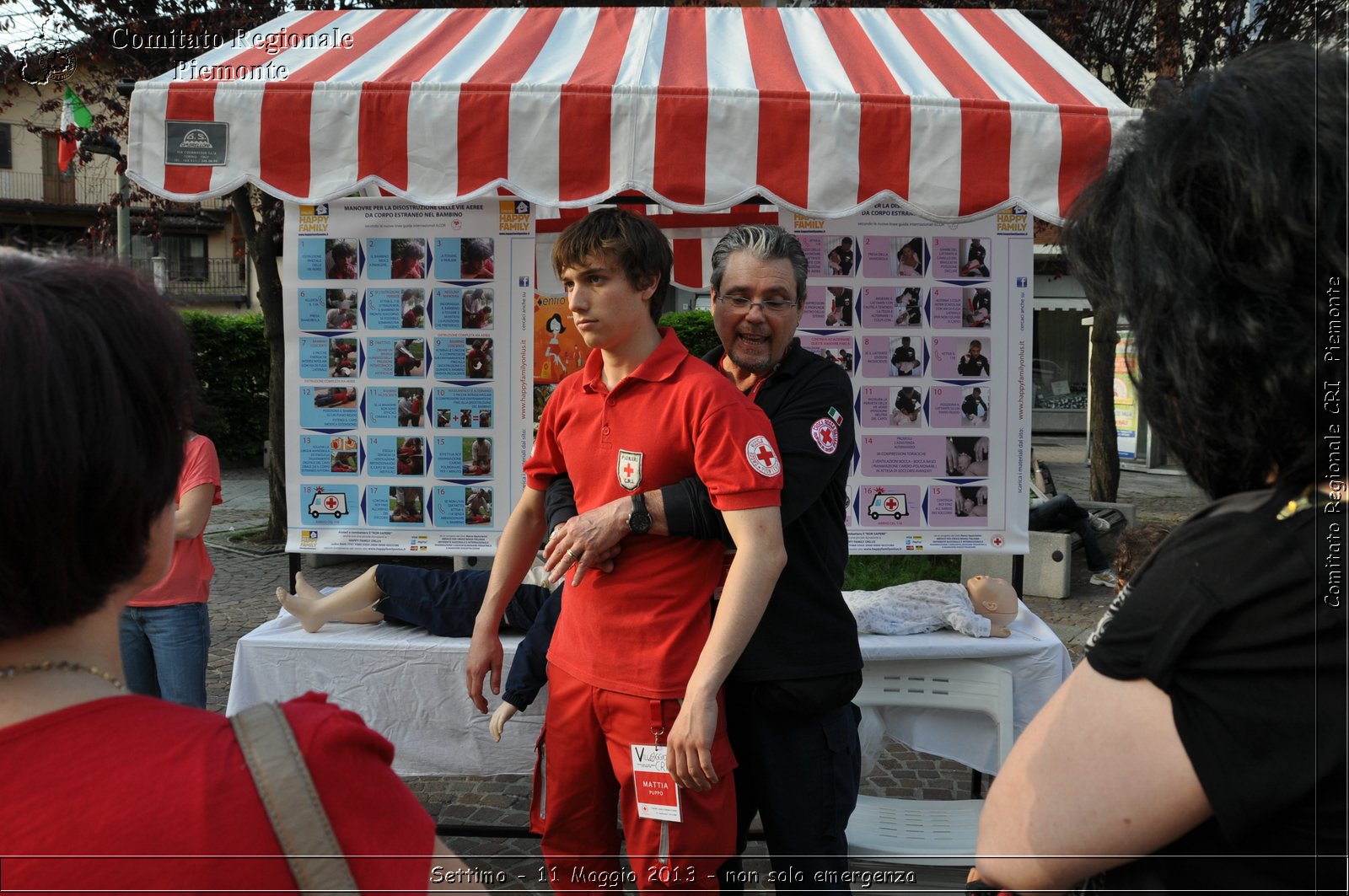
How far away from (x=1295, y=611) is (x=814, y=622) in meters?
1.45

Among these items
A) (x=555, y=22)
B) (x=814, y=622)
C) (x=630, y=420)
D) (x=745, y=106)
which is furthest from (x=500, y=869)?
(x=555, y=22)

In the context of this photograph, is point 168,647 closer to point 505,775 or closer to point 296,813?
point 505,775

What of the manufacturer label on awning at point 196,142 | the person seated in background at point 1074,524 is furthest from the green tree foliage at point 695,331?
the manufacturer label on awning at point 196,142

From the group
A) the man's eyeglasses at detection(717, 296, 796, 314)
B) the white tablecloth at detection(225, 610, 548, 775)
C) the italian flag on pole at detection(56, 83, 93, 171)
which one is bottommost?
the white tablecloth at detection(225, 610, 548, 775)

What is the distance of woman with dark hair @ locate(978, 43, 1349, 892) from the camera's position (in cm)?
85

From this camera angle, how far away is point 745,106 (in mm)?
3561

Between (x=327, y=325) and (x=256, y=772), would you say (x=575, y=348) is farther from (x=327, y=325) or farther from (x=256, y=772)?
(x=256, y=772)

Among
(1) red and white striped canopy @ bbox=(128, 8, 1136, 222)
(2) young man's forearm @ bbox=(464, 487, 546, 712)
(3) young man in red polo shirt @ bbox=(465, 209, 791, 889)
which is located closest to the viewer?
(3) young man in red polo shirt @ bbox=(465, 209, 791, 889)

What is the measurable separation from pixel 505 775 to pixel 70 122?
8308 millimetres

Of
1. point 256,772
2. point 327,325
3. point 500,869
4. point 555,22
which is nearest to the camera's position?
point 256,772

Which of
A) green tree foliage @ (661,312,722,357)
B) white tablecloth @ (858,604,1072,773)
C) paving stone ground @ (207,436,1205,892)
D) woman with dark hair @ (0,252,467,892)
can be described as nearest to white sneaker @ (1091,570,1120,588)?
paving stone ground @ (207,436,1205,892)

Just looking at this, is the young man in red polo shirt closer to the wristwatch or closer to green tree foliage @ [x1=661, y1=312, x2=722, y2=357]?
the wristwatch

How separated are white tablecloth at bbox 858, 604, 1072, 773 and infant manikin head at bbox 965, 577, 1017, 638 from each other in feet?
0.14

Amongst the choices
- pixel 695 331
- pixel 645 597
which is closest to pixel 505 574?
pixel 645 597
